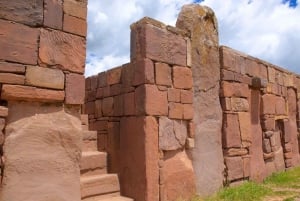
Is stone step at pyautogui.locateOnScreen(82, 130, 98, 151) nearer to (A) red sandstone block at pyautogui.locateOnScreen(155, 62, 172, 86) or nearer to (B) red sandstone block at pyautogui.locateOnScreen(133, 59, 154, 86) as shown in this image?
(B) red sandstone block at pyautogui.locateOnScreen(133, 59, 154, 86)

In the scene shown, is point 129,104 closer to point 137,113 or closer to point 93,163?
point 137,113

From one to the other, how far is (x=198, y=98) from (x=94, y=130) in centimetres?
210

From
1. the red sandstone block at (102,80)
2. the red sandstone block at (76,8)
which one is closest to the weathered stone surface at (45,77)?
the red sandstone block at (76,8)

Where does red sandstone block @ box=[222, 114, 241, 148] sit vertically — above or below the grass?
above

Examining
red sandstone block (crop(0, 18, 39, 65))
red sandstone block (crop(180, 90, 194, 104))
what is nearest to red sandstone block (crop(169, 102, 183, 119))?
red sandstone block (crop(180, 90, 194, 104))

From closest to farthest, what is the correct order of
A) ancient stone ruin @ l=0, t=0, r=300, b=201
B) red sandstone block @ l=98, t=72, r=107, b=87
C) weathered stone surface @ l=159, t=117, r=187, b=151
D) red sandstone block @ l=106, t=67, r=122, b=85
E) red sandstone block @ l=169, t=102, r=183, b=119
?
ancient stone ruin @ l=0, t=0, r=300, b=201 → weathered stone surface @ l=159, t=117, r=187, b=151 → red sandstone block @ l=169, t=102, r=183, b=119 → red sandstone block @ l=106, t=67, r=122, b=85 → red sandstone block @ l=98, t=72, r=107, b=87

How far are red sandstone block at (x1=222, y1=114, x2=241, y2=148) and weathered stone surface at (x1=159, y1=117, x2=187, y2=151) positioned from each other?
4.17 ft

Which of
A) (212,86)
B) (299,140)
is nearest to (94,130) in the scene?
(212,86)

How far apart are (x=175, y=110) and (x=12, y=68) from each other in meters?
2.81

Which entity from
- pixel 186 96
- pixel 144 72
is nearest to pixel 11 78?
pixel 144 72

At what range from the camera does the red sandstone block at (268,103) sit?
788 centimetres

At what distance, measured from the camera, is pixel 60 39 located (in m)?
3.63

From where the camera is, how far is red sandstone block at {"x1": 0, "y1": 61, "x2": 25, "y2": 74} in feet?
10.6

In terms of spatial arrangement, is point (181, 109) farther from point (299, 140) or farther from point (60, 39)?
point (299, 140)
